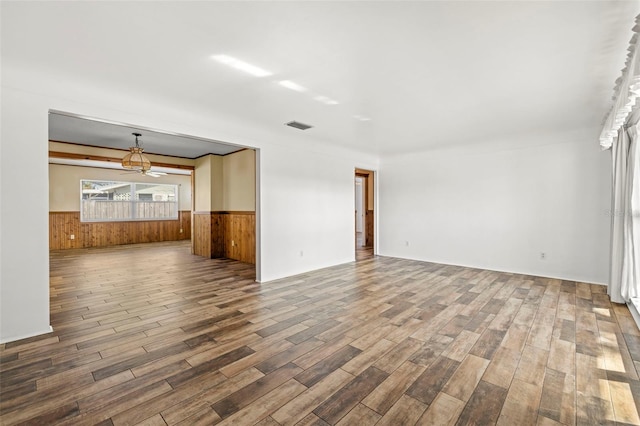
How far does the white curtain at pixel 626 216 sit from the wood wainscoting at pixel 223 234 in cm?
582

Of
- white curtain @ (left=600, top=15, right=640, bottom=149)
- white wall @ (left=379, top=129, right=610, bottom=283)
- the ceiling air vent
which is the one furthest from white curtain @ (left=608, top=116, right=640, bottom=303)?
the ceiling air vent

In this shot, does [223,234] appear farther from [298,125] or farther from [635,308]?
[635,308]

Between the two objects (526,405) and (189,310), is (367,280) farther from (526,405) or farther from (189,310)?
(526,405)

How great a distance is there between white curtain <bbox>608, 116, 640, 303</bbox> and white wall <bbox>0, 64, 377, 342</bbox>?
4176 mm

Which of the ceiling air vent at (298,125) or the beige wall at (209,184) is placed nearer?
the ceiling air vent at (298,125)

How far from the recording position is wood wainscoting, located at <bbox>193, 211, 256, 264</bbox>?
645cm

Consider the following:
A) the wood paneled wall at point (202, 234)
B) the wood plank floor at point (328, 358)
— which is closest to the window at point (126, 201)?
the wood paneled wall at point (202, 234)

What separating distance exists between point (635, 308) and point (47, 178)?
239 inches

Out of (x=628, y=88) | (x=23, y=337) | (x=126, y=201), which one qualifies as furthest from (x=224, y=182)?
(x=628, y=88)

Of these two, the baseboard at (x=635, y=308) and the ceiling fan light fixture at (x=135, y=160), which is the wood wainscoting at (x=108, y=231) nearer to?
the ceiling fan light fixture at (x=135, y=160)

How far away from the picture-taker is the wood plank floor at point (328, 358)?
1.71m

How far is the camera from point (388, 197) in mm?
6887

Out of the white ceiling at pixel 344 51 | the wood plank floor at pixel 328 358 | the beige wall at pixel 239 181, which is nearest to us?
the wood plank floor at pixel 328 358

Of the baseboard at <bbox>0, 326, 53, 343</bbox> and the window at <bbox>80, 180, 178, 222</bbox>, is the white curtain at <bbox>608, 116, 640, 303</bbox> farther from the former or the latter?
the window at <bbox>80, 180, 178, 222</bbox>
